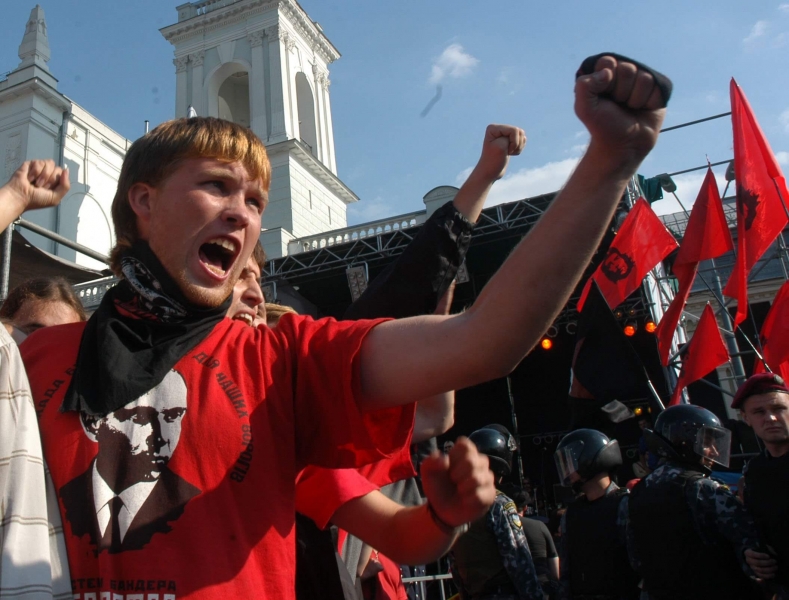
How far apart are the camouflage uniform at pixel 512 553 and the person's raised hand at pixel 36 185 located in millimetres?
3579

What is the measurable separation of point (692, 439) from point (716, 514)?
→ 502 mm

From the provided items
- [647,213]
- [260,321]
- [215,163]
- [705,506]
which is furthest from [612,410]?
[215,163]

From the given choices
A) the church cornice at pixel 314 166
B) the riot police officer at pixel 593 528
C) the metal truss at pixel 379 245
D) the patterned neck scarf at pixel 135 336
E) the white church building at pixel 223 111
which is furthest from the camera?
the church cornice at pixel 314 166

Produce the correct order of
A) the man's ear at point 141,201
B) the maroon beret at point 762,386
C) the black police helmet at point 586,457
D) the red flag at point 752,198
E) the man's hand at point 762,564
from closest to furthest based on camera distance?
the man's ear at point 141,201
the man's hand at point 762,564
the maroon beret at point 762,386
the black police helmet at point 586,457
the red flag at point 752,198

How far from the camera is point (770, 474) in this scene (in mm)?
3367

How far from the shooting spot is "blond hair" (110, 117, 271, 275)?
140cm

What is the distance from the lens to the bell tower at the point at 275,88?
23.6 meters

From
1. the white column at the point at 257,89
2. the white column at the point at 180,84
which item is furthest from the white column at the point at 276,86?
the white column at the point at 180,84

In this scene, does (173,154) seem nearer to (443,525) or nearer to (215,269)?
(215,269)

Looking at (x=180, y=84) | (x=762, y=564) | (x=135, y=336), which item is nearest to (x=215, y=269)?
(x=135, y=336)

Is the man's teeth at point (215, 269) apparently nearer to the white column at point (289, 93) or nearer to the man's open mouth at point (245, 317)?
the man's open mouth at point (245, 317)

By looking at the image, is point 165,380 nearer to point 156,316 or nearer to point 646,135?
point 156,316

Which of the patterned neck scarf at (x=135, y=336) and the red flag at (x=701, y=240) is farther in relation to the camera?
the red flag at (x=701, y=240)

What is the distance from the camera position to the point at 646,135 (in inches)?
36.7
